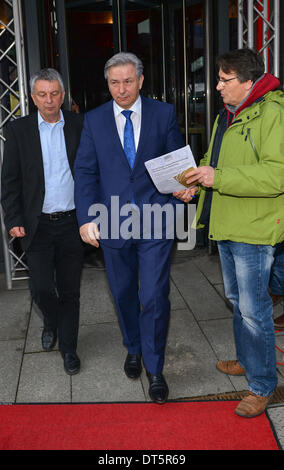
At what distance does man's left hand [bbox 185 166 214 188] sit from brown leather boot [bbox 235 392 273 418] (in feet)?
4.35

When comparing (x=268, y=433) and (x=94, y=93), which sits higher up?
(x=94, y=93)

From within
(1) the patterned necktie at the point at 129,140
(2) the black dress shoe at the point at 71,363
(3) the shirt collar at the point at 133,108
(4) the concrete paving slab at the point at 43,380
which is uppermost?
(3) the shirt collar at the point at 133,108

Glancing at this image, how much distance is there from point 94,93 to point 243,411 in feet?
16.4

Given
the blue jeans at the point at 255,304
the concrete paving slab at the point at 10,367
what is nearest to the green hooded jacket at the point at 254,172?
the blue jeans at the point at 255,304

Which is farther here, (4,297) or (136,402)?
(4,297)

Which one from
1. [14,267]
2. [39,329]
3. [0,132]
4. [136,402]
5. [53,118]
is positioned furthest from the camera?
[14,267]

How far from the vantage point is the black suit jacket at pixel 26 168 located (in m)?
3.40

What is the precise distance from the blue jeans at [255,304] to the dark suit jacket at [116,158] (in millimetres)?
605

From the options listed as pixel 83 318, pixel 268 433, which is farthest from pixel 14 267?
pixel 268 433

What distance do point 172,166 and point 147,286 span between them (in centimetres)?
82

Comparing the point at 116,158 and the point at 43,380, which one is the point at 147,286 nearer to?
the point at 116,158

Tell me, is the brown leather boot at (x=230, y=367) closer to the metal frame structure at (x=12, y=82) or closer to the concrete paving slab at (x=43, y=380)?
the concrete paving slab at (x=43, y=380)
